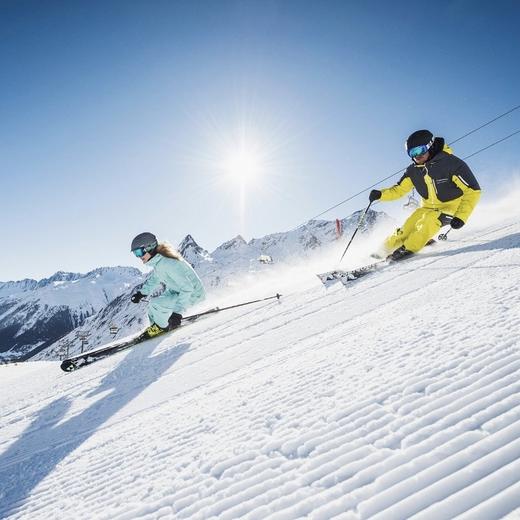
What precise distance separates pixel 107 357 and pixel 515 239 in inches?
315

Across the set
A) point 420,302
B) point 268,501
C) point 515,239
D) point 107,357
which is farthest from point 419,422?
point 107,357

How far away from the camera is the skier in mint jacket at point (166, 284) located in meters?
7.18

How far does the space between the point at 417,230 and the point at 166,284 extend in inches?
221

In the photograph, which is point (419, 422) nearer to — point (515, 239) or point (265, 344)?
point (265, 344)

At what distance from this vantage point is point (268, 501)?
1.85 m

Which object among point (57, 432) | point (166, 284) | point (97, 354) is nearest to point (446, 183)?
point (166, 284)

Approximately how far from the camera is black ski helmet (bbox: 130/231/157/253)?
7086 millimetres

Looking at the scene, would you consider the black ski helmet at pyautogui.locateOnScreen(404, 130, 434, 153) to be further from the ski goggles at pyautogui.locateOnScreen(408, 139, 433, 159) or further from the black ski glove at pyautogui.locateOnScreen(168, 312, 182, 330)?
the black ski glove at pyautogui.locateOnScreen(168, 312, 182, 330)

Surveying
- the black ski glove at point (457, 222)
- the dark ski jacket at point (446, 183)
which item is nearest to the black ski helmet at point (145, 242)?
the dark ski jacket at point (446, 183)

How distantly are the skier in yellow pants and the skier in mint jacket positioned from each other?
4489 millimetres

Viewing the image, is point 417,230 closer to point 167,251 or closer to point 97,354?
point 167,251

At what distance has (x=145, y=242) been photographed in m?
7.13

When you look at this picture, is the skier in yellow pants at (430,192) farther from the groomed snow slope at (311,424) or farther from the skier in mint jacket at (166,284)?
the skier in mint jacket at (166,284)

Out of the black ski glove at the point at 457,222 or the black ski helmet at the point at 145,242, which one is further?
the black ski helmet at the point at 145,242
